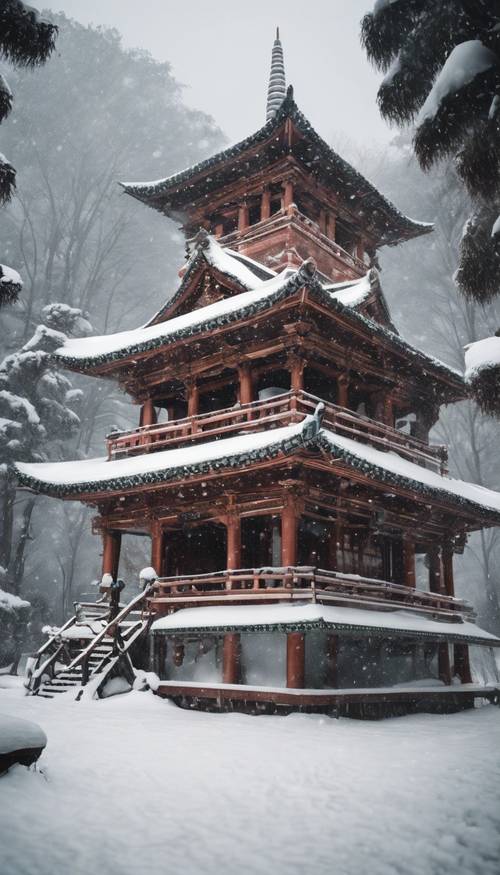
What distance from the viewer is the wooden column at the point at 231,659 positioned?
12688 mm

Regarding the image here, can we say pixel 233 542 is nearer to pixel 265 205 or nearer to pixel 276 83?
pixel 265 205

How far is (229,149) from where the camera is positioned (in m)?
18.0

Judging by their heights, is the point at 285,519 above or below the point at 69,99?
below

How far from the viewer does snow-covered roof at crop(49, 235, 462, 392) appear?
1329cm

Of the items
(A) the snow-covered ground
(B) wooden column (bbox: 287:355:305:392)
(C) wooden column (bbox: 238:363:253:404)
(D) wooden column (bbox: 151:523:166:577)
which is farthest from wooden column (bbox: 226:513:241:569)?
(A) the snow-covered ground

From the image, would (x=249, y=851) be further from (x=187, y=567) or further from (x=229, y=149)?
(x=229, y=149)

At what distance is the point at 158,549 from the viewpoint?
1539 cm

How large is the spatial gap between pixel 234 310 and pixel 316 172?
7.22 meters

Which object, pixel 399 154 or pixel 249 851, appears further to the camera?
pixel 399 154

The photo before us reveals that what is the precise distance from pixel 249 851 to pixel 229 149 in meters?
17.3

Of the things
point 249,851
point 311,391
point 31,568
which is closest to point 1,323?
point 31,568

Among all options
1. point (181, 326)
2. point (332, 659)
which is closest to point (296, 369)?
point (181, 326)

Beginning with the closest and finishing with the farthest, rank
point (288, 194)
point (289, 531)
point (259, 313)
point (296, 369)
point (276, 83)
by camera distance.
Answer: point (289, 531)
point (259, 313)
point (296, 369)
point (288, 194)
point (276, 83)

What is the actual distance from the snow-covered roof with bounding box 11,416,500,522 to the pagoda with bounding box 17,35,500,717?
0.06m
